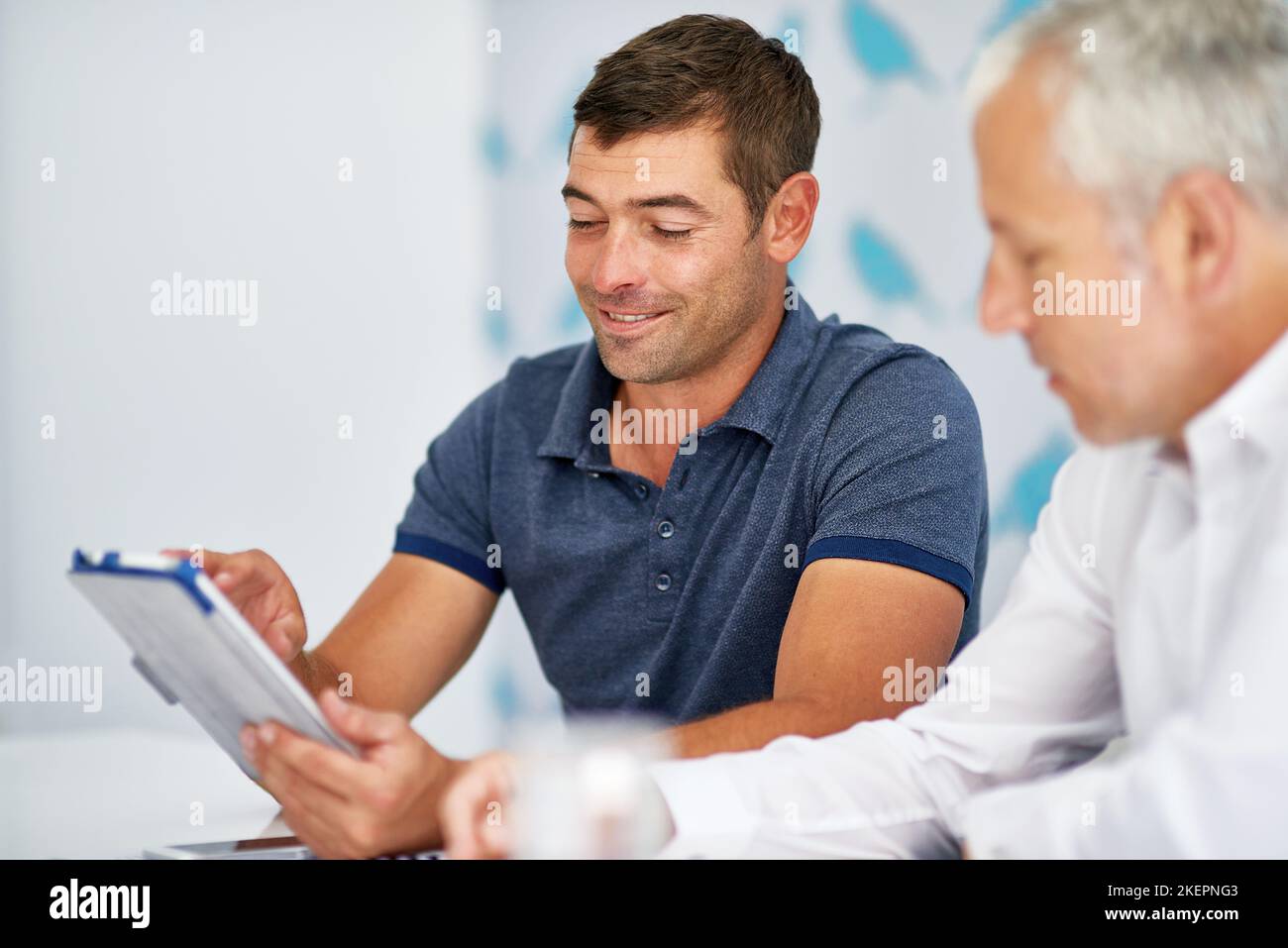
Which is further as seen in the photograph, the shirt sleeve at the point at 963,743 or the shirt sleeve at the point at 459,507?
the shirt sleeve at the point at 459,507

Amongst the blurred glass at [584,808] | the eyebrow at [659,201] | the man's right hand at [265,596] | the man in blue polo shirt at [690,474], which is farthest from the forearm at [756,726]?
the eyebrow at [659,201]

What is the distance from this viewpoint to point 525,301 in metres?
3.67

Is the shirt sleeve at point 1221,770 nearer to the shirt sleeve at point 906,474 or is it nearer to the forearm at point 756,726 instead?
the forearm at point 756,726

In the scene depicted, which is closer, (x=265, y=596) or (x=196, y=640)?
(x=196, y=640)

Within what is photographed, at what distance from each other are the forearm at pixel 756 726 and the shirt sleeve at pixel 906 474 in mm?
210

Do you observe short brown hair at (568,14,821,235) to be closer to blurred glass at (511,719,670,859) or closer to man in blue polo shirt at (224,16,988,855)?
man in blue polo shirt at (224,16,988,855)

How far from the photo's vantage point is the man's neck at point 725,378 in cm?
183

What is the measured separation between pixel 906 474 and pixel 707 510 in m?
0.28

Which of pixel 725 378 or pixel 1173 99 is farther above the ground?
pixel 1173 99

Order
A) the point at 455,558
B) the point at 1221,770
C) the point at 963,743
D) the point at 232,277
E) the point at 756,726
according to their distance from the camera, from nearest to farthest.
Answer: the point at 1221,770, the point at 963,743, the point at 756,726, the point at 455,558, the point at 232,277

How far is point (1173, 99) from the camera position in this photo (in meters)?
0.86

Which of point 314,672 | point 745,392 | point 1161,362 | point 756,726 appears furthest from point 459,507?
point 1161,362

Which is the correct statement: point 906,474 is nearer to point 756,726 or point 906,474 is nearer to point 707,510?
point 707,510

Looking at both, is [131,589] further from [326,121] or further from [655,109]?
[326,121]
